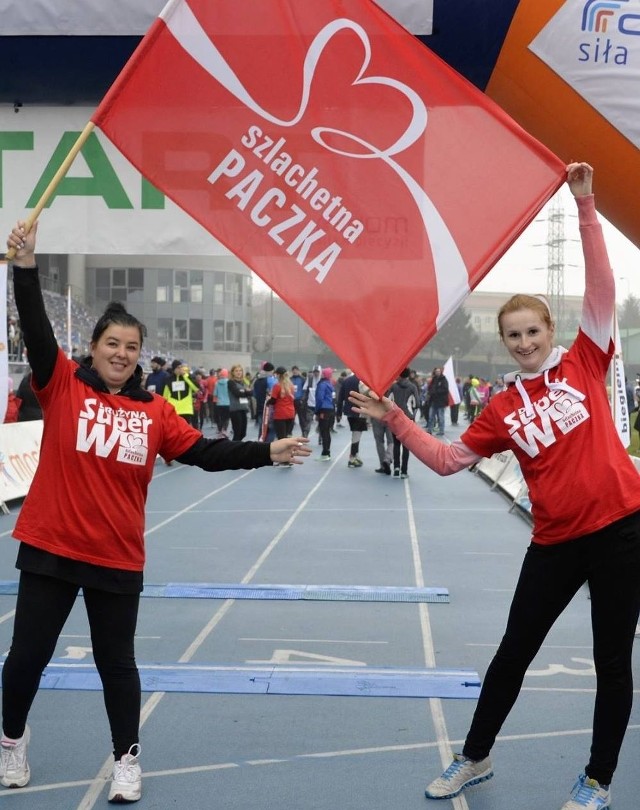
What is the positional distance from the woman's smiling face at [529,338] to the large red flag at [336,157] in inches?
18.5

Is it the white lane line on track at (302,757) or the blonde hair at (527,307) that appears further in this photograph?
the white lane line on track at (302,757)

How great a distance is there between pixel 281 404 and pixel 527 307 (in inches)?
597

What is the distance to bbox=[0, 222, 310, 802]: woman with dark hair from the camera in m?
3.69

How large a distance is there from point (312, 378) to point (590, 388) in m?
27.6

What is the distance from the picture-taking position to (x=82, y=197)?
5.29 meters

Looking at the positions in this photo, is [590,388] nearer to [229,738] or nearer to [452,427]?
[229,738]

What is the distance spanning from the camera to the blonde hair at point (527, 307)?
12.3ft

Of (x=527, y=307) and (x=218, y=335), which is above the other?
(x=218, y=335)

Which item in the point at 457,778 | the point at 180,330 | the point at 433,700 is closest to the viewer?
the point at 457,778

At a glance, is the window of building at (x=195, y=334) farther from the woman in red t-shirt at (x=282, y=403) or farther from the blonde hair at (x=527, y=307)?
the blonde hair at (x=527, y=307)

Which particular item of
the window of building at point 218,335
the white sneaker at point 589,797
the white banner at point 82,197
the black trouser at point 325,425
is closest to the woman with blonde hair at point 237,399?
the black trouser at point 325,425

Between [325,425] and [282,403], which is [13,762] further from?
[325,425]

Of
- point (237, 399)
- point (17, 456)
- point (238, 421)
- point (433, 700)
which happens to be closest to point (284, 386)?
point (237, 399)

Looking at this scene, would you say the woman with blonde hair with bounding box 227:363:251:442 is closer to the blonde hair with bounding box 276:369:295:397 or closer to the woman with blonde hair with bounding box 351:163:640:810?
the blonde hair with bounding box 276:369:295:397
